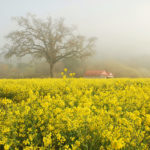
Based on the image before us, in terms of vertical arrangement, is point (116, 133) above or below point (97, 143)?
above

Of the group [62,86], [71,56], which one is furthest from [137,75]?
[62,86]

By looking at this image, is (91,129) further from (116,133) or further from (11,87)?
(11,87)

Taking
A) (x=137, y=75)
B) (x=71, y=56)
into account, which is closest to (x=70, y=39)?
(x=71, y=56)

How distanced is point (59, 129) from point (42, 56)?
18.8m

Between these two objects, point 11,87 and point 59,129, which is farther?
point 11,87

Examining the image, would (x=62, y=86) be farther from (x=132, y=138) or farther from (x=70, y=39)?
(x=70, y=39)

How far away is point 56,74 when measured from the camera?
2436 centimetres

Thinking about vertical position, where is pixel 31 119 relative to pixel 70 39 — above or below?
below

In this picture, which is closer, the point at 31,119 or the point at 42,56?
the point at 31,119

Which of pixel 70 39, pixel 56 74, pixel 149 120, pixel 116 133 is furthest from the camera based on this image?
pixel 56 74

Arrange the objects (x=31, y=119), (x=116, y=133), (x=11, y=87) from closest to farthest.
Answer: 1. (x=116, y=133)
2. (x=31, y=119)
3. (x=11, y=87)

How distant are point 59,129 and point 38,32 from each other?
19.2 metres

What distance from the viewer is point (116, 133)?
2145 millimetres

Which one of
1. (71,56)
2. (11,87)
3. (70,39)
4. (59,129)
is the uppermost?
(70,39)
